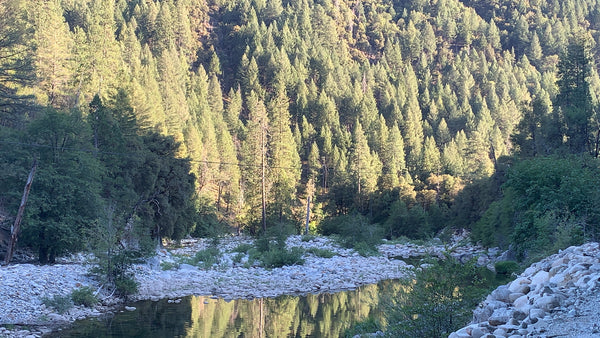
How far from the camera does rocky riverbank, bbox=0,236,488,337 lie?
16969 mm

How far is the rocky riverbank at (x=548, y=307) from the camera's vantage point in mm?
8117

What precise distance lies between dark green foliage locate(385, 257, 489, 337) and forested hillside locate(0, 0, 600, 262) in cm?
1309

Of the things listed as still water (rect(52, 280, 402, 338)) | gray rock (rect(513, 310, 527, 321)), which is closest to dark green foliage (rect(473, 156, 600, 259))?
still water (rect(52, 280, 402, 338))

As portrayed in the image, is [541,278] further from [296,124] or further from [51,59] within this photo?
[296,124]

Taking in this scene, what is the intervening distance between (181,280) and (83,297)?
6785 mm

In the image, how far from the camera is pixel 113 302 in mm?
20000

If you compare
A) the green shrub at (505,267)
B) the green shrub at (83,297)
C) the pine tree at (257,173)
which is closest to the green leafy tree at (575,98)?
the green shrub at (505,267)

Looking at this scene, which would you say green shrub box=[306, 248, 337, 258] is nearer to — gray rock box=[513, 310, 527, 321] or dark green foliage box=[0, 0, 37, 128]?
dark green foliage box=[0, 0, 37, 128]

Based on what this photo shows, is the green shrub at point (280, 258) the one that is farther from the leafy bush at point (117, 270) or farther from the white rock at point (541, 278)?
the white rock at point (541, 278)

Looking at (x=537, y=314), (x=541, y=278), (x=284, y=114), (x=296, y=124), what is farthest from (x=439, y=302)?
(x=296, y=124)

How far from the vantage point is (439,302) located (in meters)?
10.8

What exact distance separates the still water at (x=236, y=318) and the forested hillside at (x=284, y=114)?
12.8 feet

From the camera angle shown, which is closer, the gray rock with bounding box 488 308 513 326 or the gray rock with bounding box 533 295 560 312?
the gray rock with bounding box 533 295 560 312

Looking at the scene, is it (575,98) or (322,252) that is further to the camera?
(575,98)
